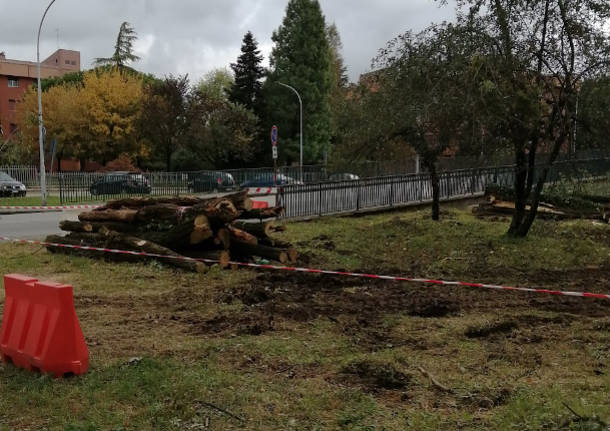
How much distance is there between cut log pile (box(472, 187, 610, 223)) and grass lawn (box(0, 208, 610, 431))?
20.1ft

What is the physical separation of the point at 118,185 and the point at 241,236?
20.4 m

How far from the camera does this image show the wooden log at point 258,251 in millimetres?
10109

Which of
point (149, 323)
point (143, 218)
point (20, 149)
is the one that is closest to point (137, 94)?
point (20, 149)

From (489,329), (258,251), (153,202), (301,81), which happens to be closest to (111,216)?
(153,202)

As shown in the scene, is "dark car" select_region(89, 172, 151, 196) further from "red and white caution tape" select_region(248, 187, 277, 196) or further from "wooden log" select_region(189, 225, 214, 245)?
"wooden log" select_region(189, 225, 214, 245)

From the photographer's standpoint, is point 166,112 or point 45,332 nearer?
point 45,332

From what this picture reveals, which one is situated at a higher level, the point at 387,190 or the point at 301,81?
the point at 301,81

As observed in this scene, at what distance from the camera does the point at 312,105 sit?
5081cm

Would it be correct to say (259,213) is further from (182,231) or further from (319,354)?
(319,354)

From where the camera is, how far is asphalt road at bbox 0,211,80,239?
14.7 m

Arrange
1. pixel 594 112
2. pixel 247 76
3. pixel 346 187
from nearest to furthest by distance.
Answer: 1. pixel 594 112
2. pixel 346 187
3. pixel 247 76

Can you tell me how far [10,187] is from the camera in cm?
3194

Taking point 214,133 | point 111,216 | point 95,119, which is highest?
point 95,119

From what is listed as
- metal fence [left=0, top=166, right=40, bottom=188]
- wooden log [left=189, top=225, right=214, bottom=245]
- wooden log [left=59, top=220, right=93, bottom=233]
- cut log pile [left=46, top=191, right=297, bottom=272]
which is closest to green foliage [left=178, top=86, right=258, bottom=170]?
metal fence [left=0, top=166, right=40, bottom=188]
